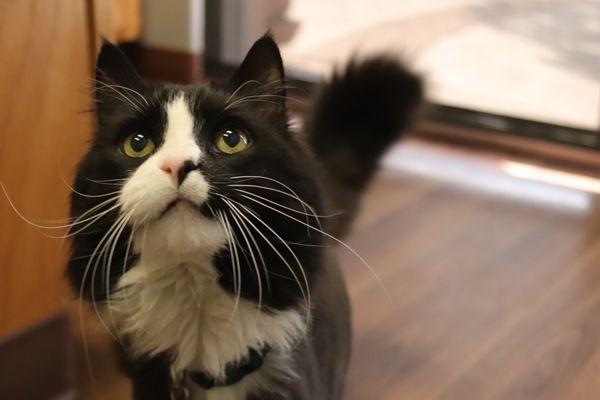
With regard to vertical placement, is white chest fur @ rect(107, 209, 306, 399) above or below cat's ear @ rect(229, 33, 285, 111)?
below

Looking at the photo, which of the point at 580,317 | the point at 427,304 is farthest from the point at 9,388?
the point at 580,317

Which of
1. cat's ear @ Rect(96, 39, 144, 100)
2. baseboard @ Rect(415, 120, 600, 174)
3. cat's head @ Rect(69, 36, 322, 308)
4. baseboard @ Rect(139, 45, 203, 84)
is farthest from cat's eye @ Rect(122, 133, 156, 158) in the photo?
baseboard @ Rect(139, 45, 203, 84)

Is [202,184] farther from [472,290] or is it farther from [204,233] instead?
[472,290]

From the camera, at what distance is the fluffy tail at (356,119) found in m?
1.37

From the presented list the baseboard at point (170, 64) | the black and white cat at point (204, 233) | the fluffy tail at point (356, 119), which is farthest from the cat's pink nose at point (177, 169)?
the baseboard at point (170, 64)

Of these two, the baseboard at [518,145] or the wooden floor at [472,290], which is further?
the baseboard at [518,145]

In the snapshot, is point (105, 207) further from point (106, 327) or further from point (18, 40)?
point (18, 40)

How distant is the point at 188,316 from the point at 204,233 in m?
0.14

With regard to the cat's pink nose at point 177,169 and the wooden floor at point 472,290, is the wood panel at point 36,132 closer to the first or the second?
the wooden floor at point 472,290

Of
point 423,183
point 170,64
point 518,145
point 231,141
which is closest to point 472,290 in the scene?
point 423,183

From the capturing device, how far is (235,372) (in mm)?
926

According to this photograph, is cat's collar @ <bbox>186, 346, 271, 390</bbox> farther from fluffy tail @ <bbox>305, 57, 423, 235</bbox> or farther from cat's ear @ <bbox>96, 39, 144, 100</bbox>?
fluffy tail @ <bbox>305, 57, 423, 235</bbox>

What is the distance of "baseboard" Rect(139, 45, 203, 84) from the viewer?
2.91 m

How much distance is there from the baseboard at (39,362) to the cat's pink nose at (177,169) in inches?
29.1
